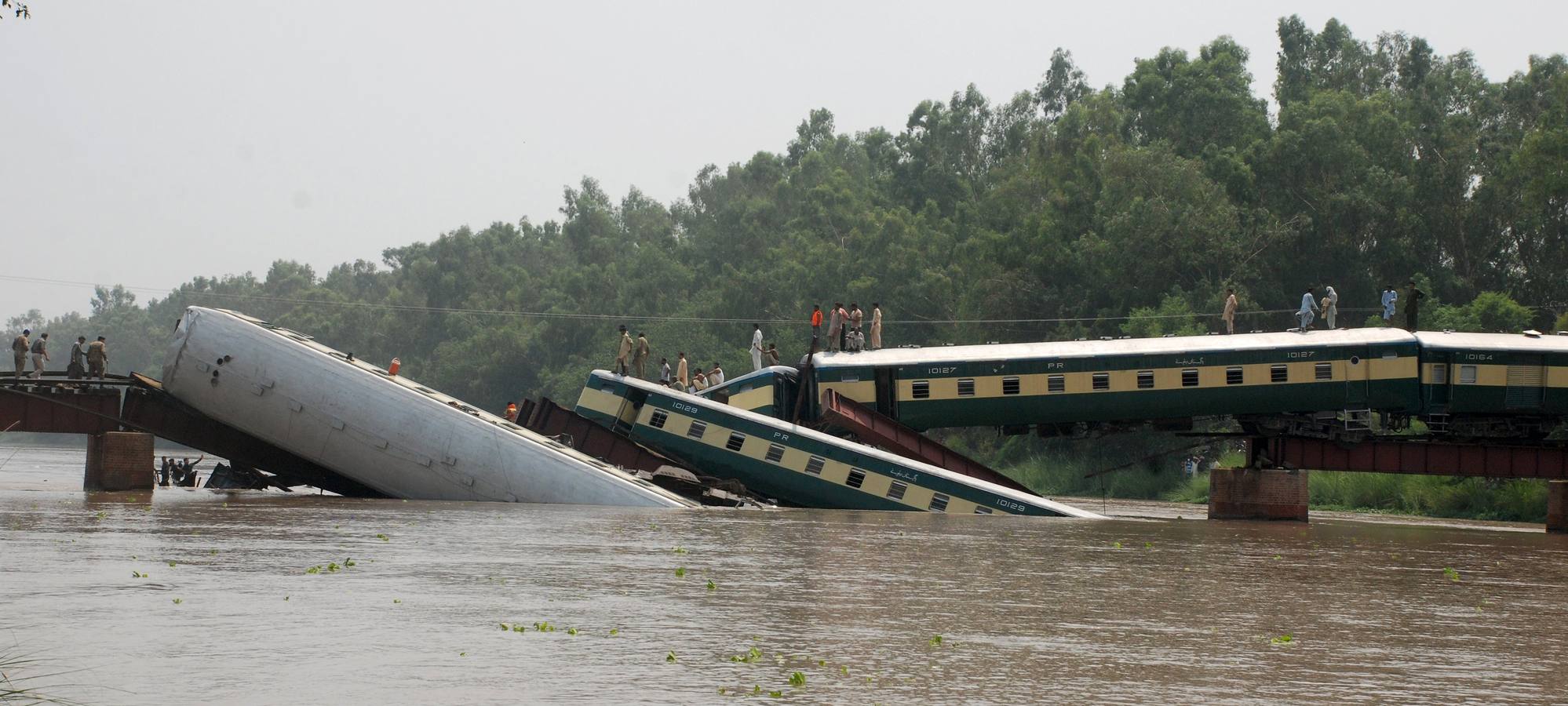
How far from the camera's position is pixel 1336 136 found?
283 feet

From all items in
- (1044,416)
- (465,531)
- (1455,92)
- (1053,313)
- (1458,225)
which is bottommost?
(465,531)

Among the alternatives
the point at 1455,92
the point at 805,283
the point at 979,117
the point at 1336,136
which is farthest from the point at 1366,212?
the point at 979,117

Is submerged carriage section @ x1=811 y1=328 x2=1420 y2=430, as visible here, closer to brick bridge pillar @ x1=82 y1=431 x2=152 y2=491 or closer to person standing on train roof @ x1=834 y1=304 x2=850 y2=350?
person standing on train roof @ x1=834 y1=304 x2=850 y2=350

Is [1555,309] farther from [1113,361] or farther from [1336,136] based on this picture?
[1113,361]

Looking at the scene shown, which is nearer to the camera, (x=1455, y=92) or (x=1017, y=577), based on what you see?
(x=1017, y=577)

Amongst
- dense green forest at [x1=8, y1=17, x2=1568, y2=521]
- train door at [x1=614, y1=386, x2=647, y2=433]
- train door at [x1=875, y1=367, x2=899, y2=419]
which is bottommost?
train door at [x1=614, y1=386, x2=647, y2=433]

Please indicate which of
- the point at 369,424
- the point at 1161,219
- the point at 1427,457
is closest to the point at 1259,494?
the point at 1427,457

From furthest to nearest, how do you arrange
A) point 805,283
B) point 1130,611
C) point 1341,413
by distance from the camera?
point 805,283 → point 1341,413 → point 1130,611

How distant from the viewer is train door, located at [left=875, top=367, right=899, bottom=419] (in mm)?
45281

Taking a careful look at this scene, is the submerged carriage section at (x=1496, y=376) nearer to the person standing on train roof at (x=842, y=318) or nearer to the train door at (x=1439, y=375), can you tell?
the train door at (x=1439, y=375)

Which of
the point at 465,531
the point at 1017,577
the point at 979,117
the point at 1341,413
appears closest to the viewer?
the point at 1017,577

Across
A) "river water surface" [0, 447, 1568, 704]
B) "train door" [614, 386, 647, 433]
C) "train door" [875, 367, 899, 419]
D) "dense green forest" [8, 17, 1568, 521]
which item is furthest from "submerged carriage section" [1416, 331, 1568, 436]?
"dense green forest" [8, 17, 1568, 521]

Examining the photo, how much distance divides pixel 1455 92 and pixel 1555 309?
20320 millimetres

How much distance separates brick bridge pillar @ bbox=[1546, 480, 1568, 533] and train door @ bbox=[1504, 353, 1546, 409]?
93.0 inches
